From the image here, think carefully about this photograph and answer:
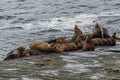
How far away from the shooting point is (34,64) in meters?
13.7

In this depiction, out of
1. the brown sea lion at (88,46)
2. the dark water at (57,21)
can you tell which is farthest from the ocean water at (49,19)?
the brown sea lion at (88,46)

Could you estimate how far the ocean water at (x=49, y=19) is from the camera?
23156 millimetres

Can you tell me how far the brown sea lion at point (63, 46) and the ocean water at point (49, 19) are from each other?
10.2 ft

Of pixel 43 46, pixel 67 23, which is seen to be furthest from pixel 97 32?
pixel 67 23

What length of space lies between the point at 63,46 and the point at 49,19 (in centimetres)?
1173

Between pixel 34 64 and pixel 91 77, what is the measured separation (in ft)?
8.76

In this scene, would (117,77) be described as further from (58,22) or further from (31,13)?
(31,13)

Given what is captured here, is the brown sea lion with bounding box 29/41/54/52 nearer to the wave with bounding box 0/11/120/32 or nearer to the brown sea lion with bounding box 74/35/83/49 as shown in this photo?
the brown sea lion with bounding box 74/35/83/49

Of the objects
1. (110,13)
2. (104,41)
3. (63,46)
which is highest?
(110,13)

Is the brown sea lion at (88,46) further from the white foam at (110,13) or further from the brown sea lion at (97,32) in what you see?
the white foam at (110,13)

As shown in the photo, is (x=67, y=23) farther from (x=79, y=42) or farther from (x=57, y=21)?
(x=79, y=42)

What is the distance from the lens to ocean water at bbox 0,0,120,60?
912 inches

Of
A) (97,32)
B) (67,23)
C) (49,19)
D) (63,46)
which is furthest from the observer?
(49,19)

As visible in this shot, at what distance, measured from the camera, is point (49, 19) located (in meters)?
28.2
